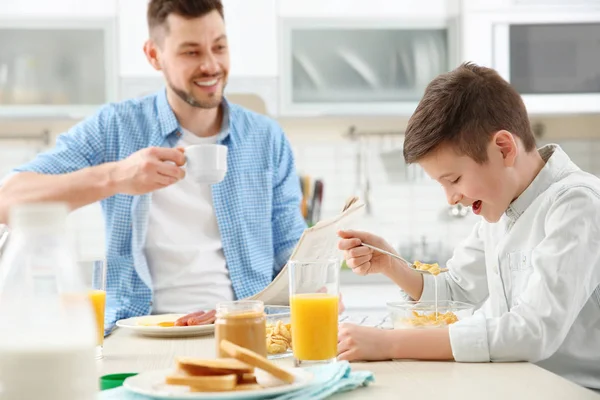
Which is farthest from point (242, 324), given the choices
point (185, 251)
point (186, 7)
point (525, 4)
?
point (525, 4)

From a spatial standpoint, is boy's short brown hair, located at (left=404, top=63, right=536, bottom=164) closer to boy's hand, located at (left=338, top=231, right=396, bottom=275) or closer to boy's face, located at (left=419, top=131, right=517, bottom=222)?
boy's face, located at (left=419, top=131, right=517, bottom=222)

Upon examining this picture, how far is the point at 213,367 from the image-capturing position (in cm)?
102

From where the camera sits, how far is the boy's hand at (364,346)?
1336 millimetres

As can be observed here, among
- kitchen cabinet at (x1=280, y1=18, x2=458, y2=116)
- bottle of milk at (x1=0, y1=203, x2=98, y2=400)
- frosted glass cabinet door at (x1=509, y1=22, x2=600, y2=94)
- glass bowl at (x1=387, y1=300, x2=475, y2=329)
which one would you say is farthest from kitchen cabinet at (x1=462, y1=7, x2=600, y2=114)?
bottle of milk at (x1=0, y1=203, x2=98, y2=400)

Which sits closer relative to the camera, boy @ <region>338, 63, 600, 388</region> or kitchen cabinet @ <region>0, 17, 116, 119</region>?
boy @ <region>338, 63, 600, 388</region>

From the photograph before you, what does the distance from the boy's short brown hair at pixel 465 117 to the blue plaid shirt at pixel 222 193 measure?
937mm

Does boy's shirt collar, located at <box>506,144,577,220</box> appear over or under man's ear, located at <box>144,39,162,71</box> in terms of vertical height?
under

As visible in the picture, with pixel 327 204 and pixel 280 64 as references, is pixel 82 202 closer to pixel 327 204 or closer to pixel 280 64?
pixel 280 64

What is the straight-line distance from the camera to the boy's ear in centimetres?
161

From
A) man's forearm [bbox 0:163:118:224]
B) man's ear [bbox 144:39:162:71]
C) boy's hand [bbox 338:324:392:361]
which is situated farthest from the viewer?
man's ear [bbox 144:39:162:71]

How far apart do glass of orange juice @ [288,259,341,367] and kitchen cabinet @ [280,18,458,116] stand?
238cm

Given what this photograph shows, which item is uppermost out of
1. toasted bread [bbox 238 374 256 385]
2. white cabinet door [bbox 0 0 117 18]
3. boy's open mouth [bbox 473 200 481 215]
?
white cabinet door [bbox 0 0 117 18]

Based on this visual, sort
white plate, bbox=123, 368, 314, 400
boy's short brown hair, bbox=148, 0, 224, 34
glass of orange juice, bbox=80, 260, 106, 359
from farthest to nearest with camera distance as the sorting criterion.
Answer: boy's short brown hair, bbox=148, 0, 224, 34, glass of orange juice, bbox=80, 260, 106, 359, white plate, bbox=123, 368, 314, 400

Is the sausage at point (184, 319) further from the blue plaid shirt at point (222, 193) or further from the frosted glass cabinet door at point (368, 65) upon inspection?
the frosted glass cabinet door at point (368, 65)
